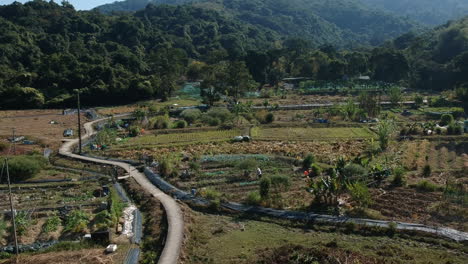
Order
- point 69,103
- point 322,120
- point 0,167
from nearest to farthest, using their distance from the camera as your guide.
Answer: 1. point 0,167
2. point 322,120
3. point 69,103

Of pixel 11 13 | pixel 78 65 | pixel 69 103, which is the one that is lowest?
pixel 69 103

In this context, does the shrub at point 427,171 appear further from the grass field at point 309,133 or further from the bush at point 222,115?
the bush at point 222,115

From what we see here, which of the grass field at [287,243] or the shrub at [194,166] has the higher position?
the shrub at [194,166]

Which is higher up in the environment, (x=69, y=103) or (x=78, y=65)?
(x=78, y=65)

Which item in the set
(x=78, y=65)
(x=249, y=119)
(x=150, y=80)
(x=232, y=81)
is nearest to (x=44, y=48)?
(x=78, y=65)

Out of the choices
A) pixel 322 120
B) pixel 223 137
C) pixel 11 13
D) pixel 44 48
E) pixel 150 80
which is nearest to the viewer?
pixel 223 137

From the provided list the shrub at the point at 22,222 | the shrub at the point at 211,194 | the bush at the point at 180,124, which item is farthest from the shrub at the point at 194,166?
the bush at the point at 180,124

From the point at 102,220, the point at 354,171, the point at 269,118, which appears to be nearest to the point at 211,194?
the point at 102,220

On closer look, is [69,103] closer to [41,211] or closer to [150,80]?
[150,80]
